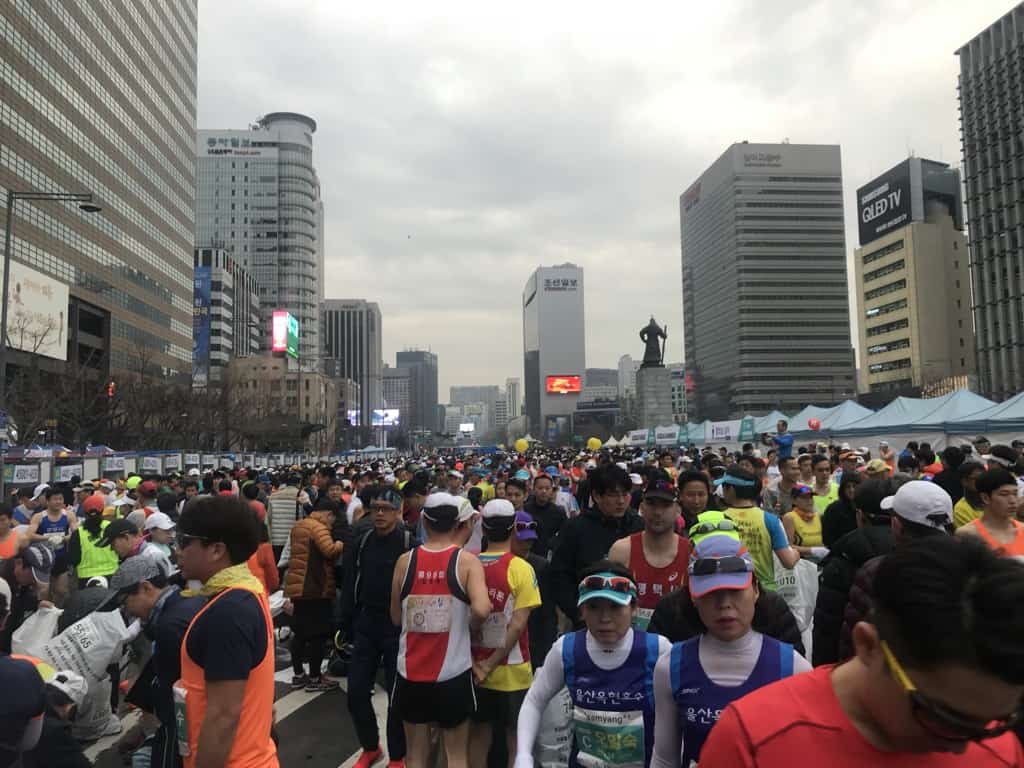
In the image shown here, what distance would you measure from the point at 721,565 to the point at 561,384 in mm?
168832

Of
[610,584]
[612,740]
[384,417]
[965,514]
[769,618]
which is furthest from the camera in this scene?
[384,417]

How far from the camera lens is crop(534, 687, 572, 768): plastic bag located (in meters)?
3.21

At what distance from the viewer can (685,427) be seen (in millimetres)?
39812

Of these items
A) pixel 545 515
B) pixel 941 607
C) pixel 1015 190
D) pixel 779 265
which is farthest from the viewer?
pixel 779 265

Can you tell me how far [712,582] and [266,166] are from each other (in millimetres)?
157736

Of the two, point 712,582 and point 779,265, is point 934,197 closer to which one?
point 779,265

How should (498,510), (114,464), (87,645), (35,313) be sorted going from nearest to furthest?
(498,510) < (87,645) < (114,464) < (35,313)

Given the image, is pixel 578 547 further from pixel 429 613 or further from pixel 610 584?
pixel 610 584

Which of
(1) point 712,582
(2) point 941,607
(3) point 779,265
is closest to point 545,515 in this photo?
(1) point 712,582

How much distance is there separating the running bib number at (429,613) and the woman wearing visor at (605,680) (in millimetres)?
1138

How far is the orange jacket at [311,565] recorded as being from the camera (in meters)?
7.26

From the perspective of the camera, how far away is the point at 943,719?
115cm

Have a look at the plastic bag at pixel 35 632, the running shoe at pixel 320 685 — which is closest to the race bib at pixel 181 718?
the plastic bag at pixel 35 632

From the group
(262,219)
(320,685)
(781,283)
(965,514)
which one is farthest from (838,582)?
(262,219)
